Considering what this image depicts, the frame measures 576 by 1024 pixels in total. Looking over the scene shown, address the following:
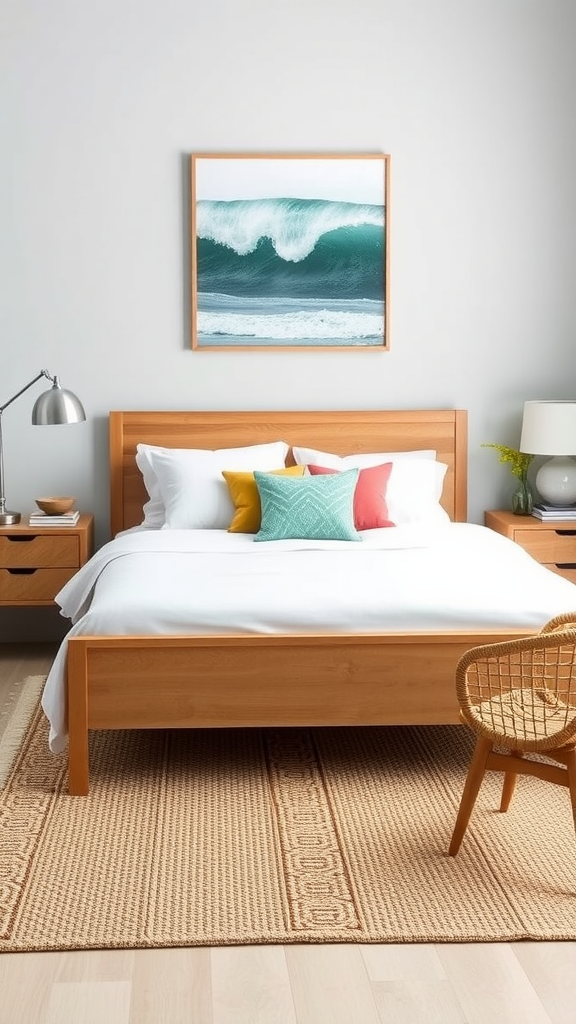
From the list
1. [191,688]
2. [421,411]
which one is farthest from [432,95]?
[191,688]

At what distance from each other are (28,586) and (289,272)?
1698mm

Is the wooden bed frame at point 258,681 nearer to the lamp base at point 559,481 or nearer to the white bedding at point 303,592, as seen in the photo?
the white bedding at point 303,592

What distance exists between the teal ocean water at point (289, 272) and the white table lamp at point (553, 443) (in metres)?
0.74

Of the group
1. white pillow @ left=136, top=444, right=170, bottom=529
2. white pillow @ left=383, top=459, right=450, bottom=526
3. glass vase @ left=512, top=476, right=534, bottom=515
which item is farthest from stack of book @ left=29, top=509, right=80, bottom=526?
glass vase @ left=512, top=476, right=534, bottom=515

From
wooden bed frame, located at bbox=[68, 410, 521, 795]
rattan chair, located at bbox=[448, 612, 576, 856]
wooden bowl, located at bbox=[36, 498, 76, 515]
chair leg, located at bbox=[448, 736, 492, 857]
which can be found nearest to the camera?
rattan chair, located at bbox=[448, 612, 576, 856]

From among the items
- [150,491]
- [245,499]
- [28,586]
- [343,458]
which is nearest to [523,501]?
[343,458]

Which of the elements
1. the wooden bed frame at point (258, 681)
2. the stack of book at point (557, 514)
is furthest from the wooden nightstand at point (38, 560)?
the stack of book at point (557, 514)

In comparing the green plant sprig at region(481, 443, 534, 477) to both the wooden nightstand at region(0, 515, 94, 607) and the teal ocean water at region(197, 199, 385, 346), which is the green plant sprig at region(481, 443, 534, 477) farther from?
the wooden nightstand at region(0, 515, 94, 607)

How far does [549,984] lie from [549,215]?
3433 mm

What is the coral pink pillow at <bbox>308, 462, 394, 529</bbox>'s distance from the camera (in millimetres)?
4160

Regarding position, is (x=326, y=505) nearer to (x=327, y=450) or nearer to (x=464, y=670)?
(x=327, y=450)

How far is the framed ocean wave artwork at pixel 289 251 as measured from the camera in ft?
14.9

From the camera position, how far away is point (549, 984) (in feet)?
6.80

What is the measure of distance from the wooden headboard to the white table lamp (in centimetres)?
30
